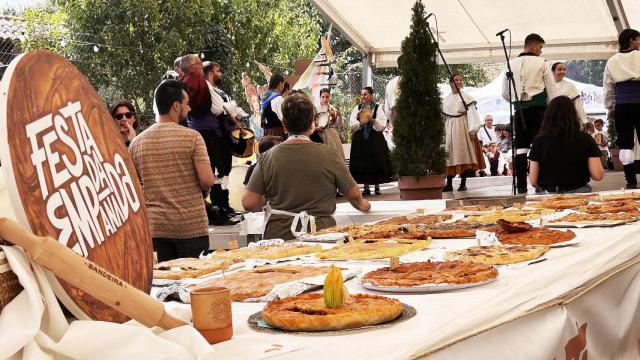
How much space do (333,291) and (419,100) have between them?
6.18m

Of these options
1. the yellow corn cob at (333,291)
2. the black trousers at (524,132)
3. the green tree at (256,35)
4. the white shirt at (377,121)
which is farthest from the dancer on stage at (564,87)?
the green tree at (256,35)

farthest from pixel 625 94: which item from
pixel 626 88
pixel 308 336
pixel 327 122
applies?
pixel 308 336

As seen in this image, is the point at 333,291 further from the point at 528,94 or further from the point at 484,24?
the point at 484,24

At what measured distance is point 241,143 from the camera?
716 cm

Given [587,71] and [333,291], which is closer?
[333,291]

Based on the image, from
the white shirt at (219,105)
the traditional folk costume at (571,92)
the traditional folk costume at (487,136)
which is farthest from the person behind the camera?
the traditional folk costume at (487,136)

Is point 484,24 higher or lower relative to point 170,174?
higher

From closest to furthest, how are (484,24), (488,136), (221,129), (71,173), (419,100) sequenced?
(71,173)
(221,129)
(419,100)
(484,24)
(488,136)

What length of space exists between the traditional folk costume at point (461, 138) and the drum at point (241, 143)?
3.44m

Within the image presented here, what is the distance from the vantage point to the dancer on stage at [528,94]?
8.05 metres

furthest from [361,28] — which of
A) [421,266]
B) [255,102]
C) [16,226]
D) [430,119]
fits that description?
[16,226]

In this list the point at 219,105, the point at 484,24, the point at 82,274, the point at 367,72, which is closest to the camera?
the point at 82,274

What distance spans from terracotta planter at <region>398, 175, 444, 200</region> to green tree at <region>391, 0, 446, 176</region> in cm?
14

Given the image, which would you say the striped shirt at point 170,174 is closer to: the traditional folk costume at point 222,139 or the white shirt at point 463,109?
the traditional folk costume at point 222,139
